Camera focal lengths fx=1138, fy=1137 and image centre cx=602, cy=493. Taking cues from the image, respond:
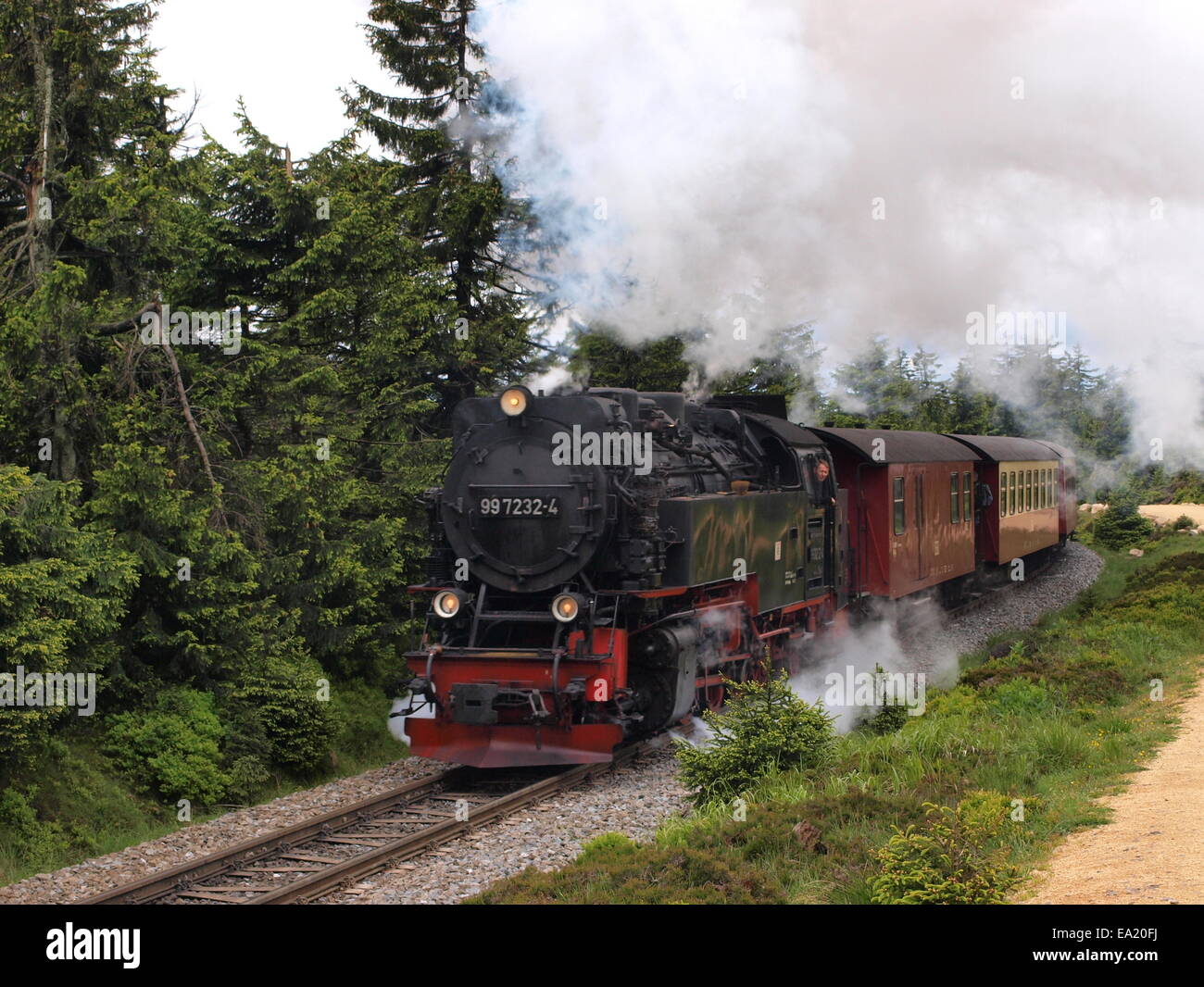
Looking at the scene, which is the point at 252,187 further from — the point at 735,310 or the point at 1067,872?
the point at 1067,872

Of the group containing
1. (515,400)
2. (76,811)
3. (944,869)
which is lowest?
(76,811)

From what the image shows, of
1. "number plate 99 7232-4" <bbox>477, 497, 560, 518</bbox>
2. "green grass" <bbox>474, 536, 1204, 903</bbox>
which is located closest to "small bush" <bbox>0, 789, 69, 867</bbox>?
"green grass" <bbox>474, 536, 1204, 903</bbox>

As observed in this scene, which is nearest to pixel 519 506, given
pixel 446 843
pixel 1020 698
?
pixel 446 843

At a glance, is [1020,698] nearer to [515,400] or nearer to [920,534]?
[515,400]

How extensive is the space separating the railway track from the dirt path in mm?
4309

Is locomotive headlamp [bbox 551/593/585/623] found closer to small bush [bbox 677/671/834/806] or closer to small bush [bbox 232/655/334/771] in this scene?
small bush [bbox 677/671/834/806]

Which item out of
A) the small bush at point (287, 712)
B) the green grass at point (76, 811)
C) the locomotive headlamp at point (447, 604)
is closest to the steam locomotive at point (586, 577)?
the locomotive headlamp at point (447, 604)

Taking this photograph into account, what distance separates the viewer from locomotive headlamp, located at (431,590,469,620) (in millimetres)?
10789

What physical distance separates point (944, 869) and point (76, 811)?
6912 millimetres

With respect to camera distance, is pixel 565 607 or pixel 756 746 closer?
pixel 756 746

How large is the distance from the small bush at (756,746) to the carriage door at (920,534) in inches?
316

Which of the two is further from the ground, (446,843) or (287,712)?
(287,712)

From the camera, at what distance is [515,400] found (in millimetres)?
10898

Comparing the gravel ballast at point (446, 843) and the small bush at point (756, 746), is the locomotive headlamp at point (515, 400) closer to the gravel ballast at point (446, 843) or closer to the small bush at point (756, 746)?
the small bush at point (756, 746)
